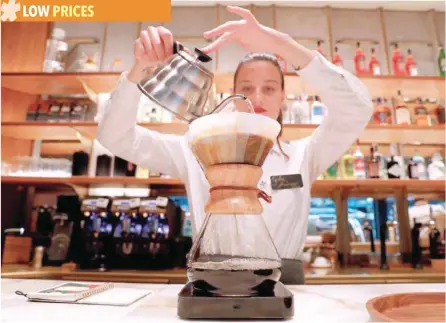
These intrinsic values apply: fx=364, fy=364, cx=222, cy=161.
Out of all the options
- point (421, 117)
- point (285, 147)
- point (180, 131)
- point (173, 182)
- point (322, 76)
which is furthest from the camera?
point (421, 117)

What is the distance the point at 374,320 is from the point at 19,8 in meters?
1.01

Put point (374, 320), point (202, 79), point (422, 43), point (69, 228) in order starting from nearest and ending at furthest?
point (374, 320)
point (202, 79)
point (69, 228)
point (422, 43)

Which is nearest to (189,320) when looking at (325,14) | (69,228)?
(69,228)

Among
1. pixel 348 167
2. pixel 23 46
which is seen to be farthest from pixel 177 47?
pixel 23 46

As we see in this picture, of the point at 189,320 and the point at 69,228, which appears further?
the point at 69,228

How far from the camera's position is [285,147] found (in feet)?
4.42

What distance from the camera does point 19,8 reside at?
0.90 meters

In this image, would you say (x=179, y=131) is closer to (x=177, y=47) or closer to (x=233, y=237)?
(x=177, y=47)

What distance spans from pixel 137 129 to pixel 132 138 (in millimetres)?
44

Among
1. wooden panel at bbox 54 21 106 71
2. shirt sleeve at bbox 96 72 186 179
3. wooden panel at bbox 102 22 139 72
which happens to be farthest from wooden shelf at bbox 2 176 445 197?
wooden panel at bbox 54 21 106 71

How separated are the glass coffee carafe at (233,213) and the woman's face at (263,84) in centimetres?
56

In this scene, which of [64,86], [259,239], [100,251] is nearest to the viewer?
[259,239]

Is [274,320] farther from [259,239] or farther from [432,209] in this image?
[432,209]

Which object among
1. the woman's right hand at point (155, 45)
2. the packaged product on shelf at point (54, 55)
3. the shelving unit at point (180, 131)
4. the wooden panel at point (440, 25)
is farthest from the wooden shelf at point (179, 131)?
the woman's right hand at point (155, 45)
